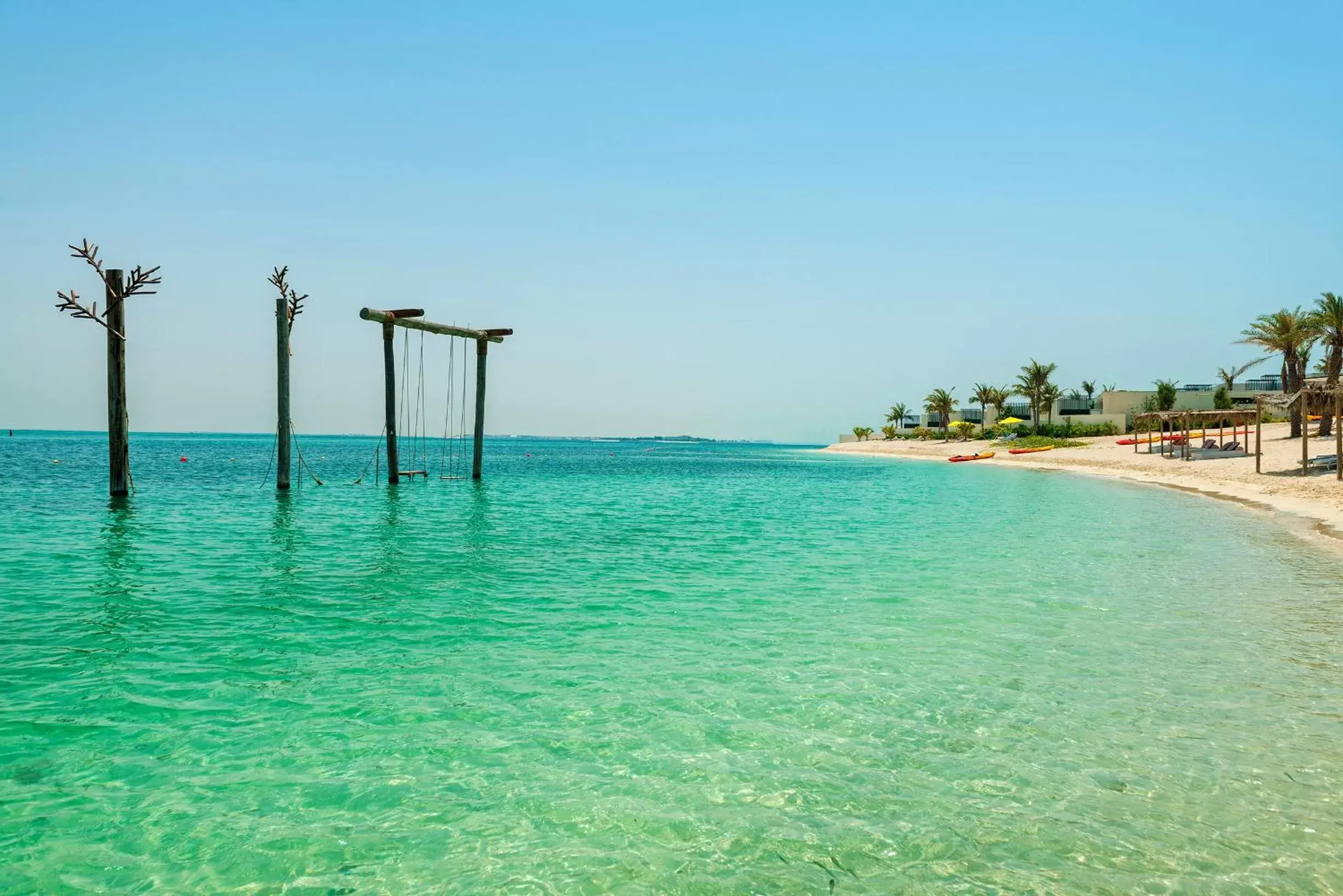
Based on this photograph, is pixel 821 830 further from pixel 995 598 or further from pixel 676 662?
pixel 995 598

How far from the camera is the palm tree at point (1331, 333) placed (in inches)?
1730

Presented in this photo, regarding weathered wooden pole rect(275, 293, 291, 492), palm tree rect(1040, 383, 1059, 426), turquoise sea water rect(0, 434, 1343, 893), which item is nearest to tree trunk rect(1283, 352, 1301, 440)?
palm tree rect(1040, 383, 1059, 426)

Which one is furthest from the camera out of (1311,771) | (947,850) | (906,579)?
(906,579)

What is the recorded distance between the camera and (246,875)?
425cm

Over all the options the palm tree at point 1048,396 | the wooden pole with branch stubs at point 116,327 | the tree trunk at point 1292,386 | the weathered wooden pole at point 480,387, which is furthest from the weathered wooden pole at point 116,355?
the palm tree at point 1048,396

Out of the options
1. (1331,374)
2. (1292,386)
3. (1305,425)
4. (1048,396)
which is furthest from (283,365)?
(1048,396)

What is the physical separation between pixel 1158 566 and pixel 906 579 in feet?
17.5

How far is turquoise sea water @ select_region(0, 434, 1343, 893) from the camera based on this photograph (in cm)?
445

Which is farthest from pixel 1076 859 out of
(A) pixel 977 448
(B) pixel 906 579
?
(A) pixel 977 448

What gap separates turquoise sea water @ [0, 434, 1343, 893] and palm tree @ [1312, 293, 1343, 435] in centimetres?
3829

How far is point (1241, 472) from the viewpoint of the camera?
121ft

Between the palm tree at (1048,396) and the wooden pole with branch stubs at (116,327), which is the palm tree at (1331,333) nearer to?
the palm tree at (1048,396)

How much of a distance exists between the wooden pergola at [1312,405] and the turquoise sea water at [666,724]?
1732 centimetres

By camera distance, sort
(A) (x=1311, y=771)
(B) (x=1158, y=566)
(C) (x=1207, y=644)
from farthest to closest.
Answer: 1. (B) (x=1158, y=566)
2. (C) (x=1207, y=644)
3. (A) (x=1311, y=771)
